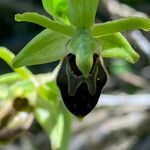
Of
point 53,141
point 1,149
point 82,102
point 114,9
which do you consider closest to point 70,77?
point 82,102

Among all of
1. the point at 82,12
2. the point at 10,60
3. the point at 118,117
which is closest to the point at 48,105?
the point at 10,60

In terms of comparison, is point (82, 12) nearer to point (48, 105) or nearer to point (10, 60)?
point (10, 60)

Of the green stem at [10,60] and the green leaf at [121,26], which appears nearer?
the green leaf at [121,26]

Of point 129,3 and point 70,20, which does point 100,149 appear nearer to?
point 129,3

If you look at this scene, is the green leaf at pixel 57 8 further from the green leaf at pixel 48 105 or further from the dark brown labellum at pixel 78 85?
the green leaf at pixel 48 105

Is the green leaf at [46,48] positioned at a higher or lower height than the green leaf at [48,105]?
higher

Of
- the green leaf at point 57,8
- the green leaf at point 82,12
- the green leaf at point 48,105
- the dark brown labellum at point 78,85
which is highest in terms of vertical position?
the green leaf at point 82,12

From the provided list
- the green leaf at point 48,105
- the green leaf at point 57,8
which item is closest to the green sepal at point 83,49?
the green leaf at point 57,8
